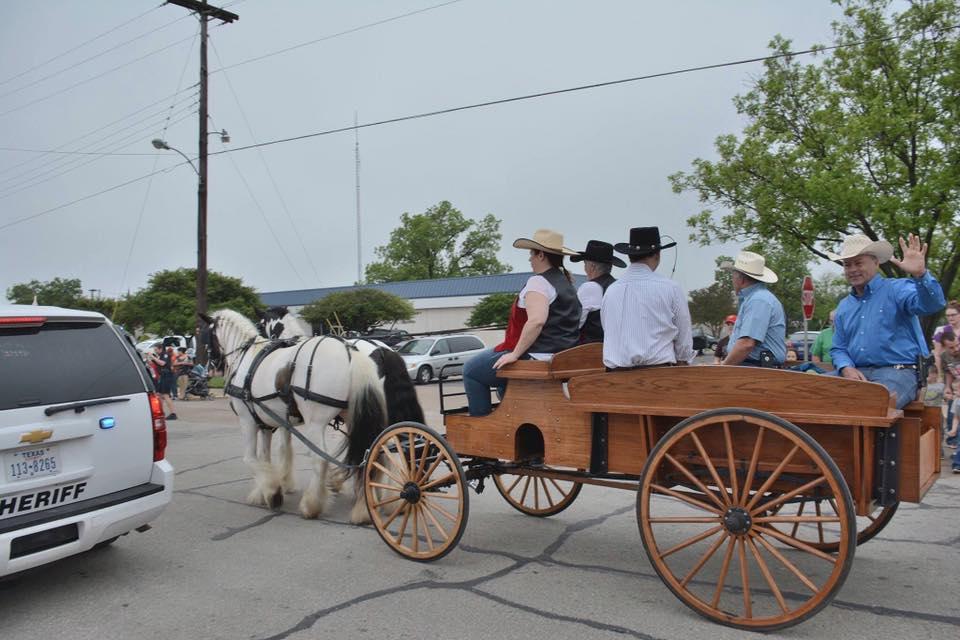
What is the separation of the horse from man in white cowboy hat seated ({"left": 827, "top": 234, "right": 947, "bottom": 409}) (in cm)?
359

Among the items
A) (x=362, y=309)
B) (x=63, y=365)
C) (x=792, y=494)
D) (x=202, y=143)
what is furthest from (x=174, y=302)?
(x=792, y=494)

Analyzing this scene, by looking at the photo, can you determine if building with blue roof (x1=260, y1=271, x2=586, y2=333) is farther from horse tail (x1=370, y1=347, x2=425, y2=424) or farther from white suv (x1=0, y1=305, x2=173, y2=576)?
white suv (x1=0, y1=305, x2=173, y2=576)

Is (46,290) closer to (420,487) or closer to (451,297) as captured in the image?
(451,297)

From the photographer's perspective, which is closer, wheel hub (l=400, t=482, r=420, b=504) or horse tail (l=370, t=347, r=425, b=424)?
wheel hub (l=400, t=482, r=420, b=504)

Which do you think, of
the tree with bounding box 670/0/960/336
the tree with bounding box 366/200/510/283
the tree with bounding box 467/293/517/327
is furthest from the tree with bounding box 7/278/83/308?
the tree with bounding box 670/0/960/336

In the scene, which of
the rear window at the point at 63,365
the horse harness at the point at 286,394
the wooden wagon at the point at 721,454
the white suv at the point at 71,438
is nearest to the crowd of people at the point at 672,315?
the wooden wagon at the point at 721,454

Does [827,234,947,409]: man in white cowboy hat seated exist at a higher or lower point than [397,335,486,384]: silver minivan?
Result: higher

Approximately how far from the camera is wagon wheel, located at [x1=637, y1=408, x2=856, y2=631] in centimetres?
333

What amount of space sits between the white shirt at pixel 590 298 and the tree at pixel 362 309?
105 feet

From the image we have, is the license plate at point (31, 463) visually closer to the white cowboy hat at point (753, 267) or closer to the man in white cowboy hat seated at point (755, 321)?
the man in white cowboy hat seated at point (755, 321)

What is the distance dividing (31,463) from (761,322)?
4536 mm

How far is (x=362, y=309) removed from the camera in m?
37.5

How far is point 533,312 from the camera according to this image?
4.77 meters

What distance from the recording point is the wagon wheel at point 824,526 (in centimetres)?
380
